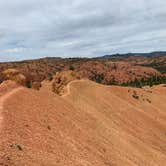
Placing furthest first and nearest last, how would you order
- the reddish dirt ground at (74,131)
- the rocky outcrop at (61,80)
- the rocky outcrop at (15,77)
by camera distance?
the rocky outcrop at (61,80) < the rocky outcrop at (15,77) < the reddish dirt ground at (74,131)

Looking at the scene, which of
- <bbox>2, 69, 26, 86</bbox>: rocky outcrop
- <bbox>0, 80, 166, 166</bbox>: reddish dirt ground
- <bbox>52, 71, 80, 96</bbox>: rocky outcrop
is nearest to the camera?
<bbox>0, 80, 166, 166</bbox>: reddish dirt ground

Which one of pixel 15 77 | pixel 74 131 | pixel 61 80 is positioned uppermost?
pixel 15 77

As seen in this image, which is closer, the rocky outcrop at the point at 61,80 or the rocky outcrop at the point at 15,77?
the rocky outcrop at the point at 15,77

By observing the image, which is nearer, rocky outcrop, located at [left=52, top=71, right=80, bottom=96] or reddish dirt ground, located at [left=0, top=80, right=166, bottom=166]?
reddish dirt ground, located at [left=0, top=80, right=166, bottom=166]

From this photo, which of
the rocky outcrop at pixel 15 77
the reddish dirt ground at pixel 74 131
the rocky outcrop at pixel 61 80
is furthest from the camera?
the rocky outcrop at pixel 61 80

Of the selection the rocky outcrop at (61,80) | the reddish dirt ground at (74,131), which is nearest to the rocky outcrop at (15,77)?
the reddish dirt ground at (74,131)

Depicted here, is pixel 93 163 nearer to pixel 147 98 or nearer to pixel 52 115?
pixel 52 115

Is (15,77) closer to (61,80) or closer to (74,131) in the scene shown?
(61,80)

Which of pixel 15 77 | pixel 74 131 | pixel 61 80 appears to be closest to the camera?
pixel 74 131

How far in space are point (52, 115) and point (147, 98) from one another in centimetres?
3744

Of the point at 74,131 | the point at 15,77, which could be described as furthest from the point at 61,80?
the point at 74,131

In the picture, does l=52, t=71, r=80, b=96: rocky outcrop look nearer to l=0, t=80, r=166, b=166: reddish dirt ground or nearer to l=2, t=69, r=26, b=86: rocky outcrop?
l=0, t=80, r=166, b=166: reddish dirt ground

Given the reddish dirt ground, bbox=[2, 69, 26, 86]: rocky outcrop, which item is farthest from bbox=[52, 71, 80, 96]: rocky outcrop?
bbox=[2, 69, 26, 86]: rocky outcrop

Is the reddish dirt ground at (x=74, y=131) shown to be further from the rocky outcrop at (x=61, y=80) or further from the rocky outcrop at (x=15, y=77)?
the rocky outcrop at (x=15, y=77)
